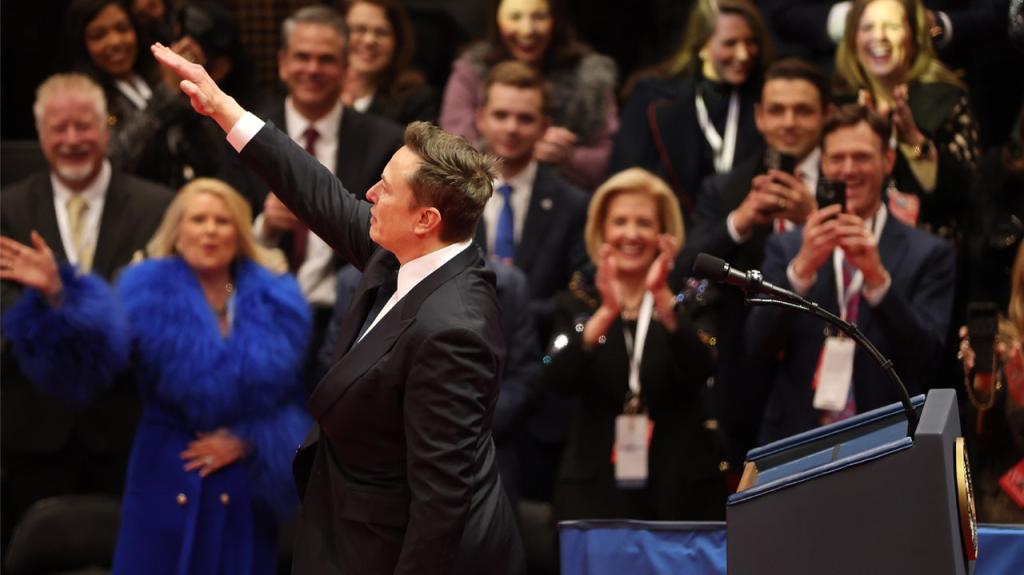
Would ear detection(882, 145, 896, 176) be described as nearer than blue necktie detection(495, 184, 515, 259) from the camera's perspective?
Yes

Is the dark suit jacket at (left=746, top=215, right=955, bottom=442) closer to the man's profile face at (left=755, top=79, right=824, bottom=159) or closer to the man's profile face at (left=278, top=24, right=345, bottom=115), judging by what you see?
the man's profile face at (left=755, top=79, right=824, bottom=159)

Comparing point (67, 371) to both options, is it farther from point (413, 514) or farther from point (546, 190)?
point (413, 514)

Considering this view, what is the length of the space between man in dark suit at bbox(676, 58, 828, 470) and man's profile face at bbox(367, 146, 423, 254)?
2224mm

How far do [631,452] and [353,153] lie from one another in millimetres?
1614

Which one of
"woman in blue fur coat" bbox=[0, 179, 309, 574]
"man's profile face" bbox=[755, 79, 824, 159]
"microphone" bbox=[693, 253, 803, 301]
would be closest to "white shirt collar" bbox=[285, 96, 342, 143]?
"woman in blue fur coat" bbox=[0, 179, 309, 574]

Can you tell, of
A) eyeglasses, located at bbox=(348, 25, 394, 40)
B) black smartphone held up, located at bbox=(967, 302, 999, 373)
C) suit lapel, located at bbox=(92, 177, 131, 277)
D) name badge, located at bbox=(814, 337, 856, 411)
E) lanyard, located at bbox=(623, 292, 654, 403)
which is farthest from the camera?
eyeglasses, located at bbox=(348, 25, 394, 40)

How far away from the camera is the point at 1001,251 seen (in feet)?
17.2

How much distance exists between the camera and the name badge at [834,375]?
4719 millimetres

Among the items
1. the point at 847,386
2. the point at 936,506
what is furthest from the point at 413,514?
the point at 847,386

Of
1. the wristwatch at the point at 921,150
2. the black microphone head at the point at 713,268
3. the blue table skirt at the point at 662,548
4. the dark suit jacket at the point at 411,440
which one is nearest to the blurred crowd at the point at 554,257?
the wristwatch at the point at 921,150

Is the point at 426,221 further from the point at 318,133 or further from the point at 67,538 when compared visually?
the point at 318,133

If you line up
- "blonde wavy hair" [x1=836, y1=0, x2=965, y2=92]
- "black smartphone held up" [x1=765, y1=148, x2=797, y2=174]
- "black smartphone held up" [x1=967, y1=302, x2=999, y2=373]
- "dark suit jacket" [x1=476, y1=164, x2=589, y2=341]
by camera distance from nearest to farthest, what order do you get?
"black smartphone held up" [x1=967, y1=302, x2=999, y2=373], "black smartphone held up" [x1=765, y1=148, x2=797, y2=174], "blonde wavy hair" [x1=836, y1=0, x2=965, y2=92], "dark suit jacket" [x1=476, y1=164, x2=589, y2=341]

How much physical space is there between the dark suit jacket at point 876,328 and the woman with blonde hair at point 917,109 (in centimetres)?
27

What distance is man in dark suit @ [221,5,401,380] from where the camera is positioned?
5648 millimetres
